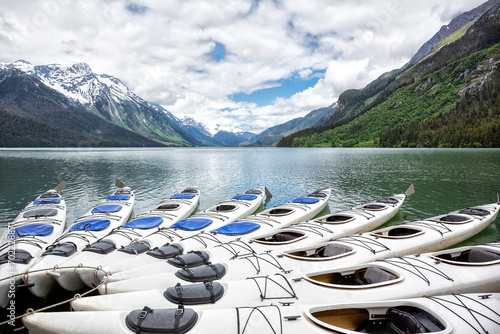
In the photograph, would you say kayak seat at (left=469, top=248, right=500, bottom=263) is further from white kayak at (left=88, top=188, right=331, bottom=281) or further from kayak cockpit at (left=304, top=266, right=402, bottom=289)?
white kayak at (left=88, top=188, right=331, bottom=281)

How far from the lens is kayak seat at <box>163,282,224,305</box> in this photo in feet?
23.7

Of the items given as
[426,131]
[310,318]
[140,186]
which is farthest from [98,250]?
[426,131]

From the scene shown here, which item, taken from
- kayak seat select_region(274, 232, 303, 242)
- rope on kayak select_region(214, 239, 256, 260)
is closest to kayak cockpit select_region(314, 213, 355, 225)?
kayak seat select_region(274, 232, 303, 242)

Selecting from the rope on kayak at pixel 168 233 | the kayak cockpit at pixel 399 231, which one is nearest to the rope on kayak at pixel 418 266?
the kayak cockpit at pixel 399 231

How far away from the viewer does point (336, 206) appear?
27234 mm

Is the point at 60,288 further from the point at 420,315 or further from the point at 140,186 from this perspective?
the point at 140,186

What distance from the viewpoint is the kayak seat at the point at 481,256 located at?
10.3 metres

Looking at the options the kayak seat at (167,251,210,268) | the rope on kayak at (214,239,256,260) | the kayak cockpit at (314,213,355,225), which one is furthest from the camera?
the kayak cockpit at (314,213,355,225)

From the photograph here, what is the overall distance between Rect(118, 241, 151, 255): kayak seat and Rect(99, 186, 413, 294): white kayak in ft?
5.60

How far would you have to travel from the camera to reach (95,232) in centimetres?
1503

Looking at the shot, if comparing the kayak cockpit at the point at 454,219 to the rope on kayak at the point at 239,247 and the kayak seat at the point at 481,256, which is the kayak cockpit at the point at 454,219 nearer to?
the kayak seat at the point at 481,256

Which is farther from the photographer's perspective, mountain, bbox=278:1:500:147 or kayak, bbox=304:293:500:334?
mountain, bbox=278:1:500:147

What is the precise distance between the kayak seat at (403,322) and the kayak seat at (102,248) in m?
11.8

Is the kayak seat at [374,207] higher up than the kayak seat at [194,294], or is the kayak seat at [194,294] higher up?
the kayak seat at [194,294]
